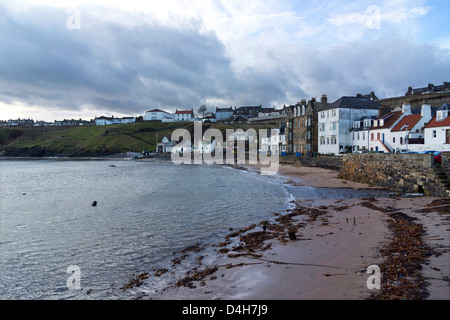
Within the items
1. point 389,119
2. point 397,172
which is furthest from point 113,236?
point 389,119

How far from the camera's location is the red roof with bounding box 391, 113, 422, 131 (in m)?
41.4

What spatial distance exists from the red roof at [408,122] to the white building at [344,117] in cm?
990

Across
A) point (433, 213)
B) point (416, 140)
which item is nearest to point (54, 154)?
point (416, 140)

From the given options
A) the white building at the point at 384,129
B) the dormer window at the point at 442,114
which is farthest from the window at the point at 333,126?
the dormer window at the point at 442,114

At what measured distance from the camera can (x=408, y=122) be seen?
4259 cm

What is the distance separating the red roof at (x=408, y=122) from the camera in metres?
41.4

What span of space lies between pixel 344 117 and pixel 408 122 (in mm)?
12890

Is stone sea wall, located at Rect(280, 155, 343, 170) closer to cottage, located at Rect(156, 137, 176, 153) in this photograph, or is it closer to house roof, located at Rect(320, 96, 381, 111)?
house roof, located at Rect(320, 96, 381, 111)

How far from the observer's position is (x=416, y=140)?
4009 centimetres

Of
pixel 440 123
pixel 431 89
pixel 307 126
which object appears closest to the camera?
pixel 440 123

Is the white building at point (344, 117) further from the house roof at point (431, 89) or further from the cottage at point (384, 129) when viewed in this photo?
the house roof at point (431, 89)

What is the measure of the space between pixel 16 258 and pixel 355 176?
32723 millimetres

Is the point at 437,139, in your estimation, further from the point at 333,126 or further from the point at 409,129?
the point at 333,126
